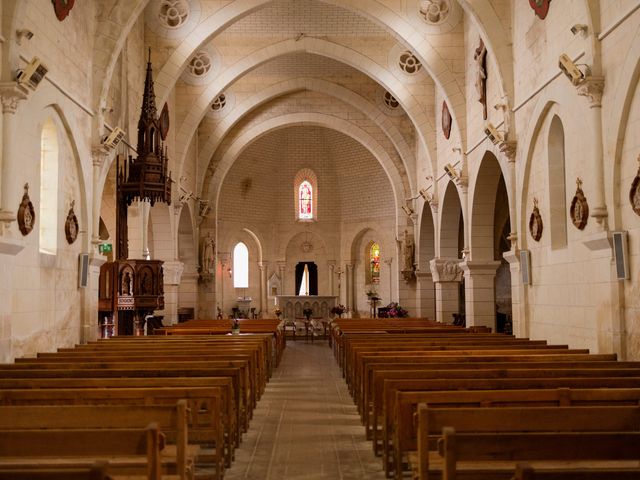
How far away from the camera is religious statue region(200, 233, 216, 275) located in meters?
27.4

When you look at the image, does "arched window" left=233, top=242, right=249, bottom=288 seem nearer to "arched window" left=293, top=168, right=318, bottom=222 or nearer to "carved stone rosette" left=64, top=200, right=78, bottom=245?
"arched window" left=293, top=168, right=318, bottom=222

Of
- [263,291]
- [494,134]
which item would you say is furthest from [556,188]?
[263,291]

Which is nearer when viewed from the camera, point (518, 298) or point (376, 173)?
point (518, 298)

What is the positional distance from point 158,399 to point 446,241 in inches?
676

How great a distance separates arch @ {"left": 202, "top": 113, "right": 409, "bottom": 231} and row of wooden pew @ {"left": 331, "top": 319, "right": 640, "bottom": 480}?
18368 millimetres

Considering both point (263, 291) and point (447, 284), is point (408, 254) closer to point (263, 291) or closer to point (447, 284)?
point (447, 284)

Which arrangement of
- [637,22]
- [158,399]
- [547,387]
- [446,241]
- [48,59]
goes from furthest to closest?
[446,241] < [48,59] < [637,22] < [547,387] < [158,399]

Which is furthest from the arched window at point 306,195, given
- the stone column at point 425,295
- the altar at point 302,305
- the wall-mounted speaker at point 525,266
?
the wall-mounted speaker at point 525,266

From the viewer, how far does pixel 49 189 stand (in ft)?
39.8

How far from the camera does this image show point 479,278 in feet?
59.6

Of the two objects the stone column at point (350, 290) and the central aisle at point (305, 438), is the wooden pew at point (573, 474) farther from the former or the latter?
the stone column at point (350, 290)

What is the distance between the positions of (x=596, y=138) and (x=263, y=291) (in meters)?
25.7

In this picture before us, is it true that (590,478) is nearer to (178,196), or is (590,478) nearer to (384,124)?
(178,196)

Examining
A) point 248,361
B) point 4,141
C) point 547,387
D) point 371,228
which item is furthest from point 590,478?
point 371,228
